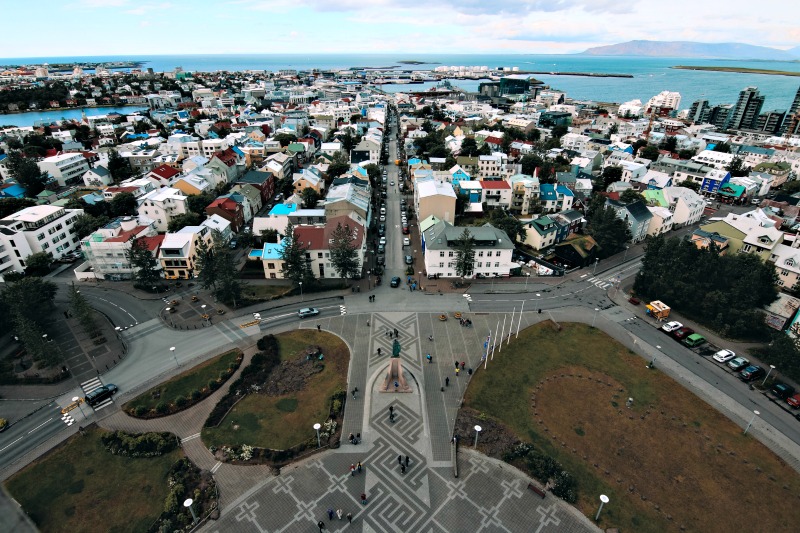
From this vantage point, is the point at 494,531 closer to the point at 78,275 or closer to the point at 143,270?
the point at 143,270

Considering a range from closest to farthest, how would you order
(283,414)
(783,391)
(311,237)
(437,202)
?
(283,414) → (783,391) → (311,237) → (437,202)

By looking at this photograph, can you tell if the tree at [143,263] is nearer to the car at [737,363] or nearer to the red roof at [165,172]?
the red roof at [165,172]

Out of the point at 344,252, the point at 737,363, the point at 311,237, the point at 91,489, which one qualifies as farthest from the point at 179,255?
the point at 737,363

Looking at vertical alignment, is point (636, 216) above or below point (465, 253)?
below

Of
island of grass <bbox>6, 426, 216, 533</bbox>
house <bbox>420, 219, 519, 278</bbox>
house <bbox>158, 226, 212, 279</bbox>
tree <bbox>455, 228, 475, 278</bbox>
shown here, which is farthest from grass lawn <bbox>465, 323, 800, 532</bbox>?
house <bbox>158, 226, 212, 279</bbox>

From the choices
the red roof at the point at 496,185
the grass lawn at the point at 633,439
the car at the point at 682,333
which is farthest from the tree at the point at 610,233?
the grass lawn at the point at 633,439

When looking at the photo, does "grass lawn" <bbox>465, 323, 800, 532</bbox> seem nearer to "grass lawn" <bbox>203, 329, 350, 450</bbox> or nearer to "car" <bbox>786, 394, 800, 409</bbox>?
"car" <bbox>786, 394, 800, 409</bbox>

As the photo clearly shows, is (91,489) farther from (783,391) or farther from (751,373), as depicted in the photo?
(783,391)
